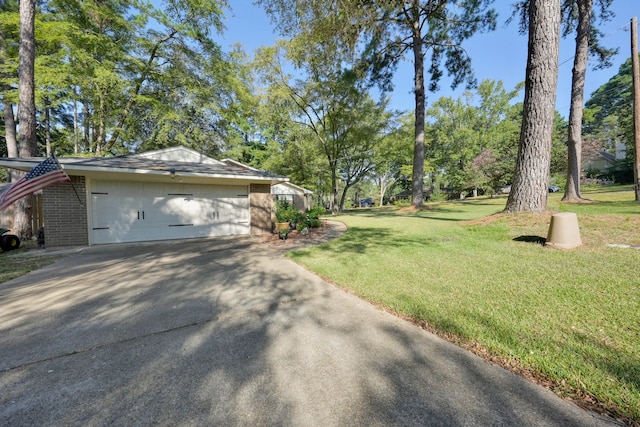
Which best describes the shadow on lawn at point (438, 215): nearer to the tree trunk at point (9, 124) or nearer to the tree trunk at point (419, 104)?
the tree trunk at point (419, 104)

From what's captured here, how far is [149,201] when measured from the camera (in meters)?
7.93

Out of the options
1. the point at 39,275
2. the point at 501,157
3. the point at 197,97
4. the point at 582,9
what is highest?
the point at 582,9

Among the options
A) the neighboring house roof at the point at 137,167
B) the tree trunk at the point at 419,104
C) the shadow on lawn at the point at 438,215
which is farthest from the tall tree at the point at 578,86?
the neighboring house roof at the point at 137,167

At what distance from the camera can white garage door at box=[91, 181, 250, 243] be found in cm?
738

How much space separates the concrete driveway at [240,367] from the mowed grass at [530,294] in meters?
0.23

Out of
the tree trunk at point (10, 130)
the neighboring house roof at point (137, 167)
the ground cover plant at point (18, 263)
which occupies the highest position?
the tree trunk at point (10, 130)

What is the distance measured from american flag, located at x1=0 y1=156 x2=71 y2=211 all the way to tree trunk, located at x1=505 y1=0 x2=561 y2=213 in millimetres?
11367

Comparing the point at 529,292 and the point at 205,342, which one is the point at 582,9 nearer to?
the point at 529,292

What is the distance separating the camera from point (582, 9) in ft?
34.7

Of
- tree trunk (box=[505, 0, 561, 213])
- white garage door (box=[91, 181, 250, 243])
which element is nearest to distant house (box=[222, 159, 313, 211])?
white garage door (box=[91, 181, 250, 243])

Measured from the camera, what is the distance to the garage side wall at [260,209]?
941cm

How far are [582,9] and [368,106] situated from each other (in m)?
11.1

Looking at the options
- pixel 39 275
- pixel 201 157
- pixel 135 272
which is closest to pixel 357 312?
pixel 135 272

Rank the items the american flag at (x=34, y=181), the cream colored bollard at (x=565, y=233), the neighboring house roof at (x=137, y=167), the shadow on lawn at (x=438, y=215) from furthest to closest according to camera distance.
A: the shadow on lawn at (x=438, y=215) → the neighboring house roof at (x=137, y=167) → the american flag at (x=34, y=181) → the cream colored bollard at (x=565, y=233)
